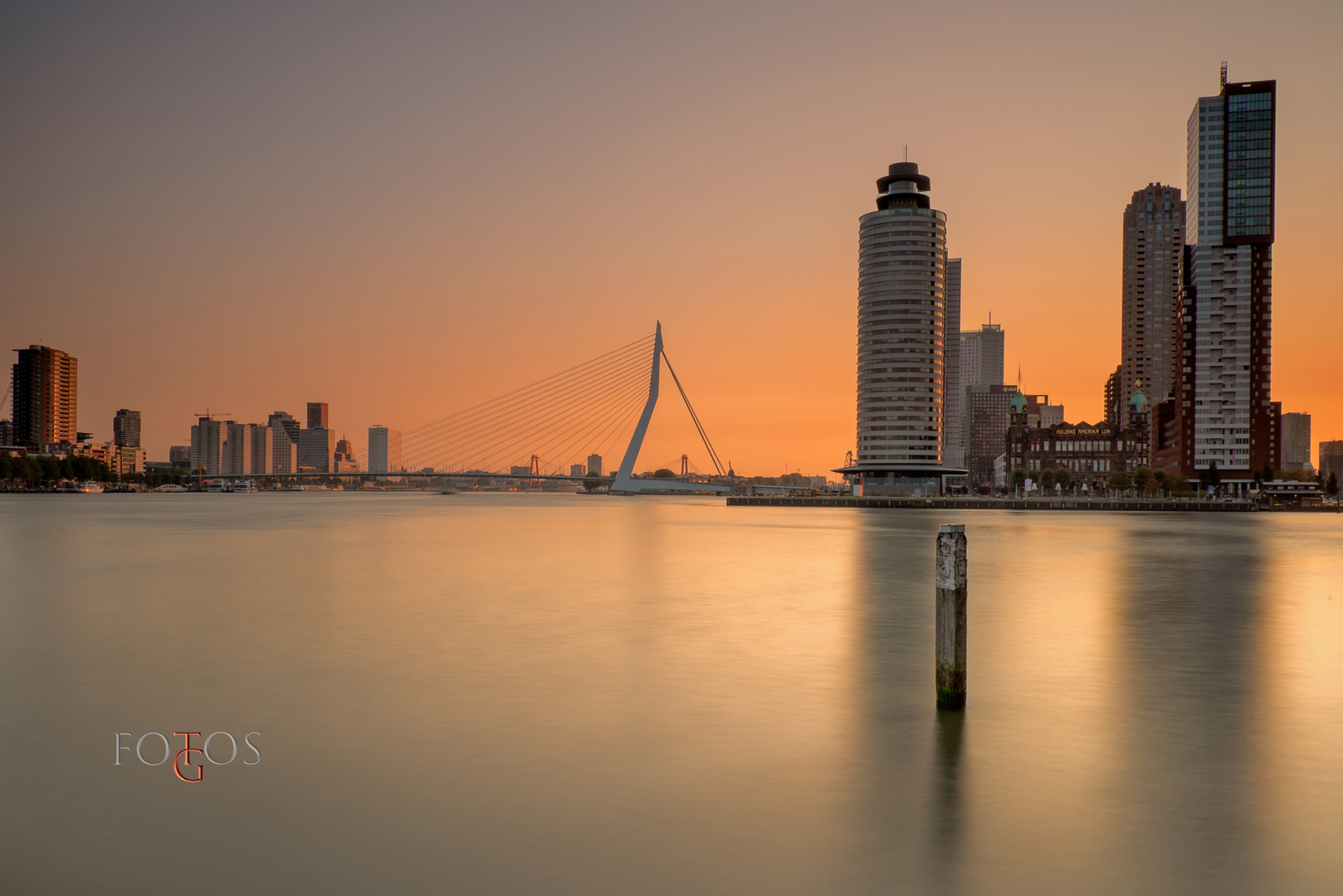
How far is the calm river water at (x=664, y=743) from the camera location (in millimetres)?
9320

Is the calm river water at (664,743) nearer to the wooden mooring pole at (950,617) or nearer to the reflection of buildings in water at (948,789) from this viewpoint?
the reflection of buildings in water at (948,789)

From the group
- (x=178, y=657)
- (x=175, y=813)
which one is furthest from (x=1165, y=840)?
(x=178, y=657)

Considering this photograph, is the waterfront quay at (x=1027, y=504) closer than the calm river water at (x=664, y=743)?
No

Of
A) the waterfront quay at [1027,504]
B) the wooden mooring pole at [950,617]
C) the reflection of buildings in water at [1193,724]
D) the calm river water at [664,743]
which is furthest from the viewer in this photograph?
the waterfront quay at [1027,504]

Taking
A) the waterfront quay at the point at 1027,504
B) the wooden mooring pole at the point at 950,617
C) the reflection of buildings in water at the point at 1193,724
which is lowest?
the waterfront quay at the point at 1027,504

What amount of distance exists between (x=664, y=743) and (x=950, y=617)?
4.76 m

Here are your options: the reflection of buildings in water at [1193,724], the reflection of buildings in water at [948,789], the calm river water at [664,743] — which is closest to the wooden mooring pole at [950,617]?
the reflection of buildings in water at [948,789]

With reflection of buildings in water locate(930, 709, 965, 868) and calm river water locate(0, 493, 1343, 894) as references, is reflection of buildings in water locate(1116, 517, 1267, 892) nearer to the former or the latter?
calm river water locate(0, 493, 1343, 894)

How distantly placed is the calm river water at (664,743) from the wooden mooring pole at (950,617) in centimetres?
53

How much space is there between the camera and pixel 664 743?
552 inches

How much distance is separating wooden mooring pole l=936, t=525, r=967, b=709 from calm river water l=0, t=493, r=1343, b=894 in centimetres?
53

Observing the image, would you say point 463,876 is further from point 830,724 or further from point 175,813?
point 830,724

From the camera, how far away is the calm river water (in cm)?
932

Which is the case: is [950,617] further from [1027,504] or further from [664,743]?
[1027,504]
